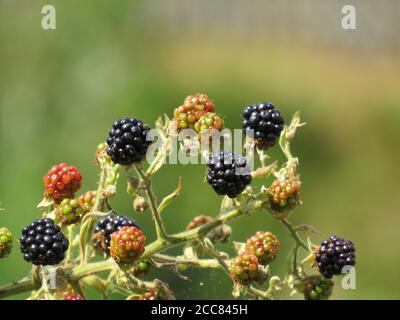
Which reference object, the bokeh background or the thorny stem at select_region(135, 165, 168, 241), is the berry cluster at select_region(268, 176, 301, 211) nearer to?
the thorny stem at select_region(135, 165, 168, 241)

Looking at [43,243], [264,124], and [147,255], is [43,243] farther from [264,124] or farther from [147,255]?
[264,124]

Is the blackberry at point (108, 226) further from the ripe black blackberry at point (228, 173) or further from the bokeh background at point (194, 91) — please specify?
the bokeh background at point (194, 91)

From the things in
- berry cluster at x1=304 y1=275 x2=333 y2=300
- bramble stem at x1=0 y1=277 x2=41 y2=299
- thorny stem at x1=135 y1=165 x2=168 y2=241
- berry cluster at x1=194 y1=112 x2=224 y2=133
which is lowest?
berry cluster at x1=304 y1=275 x2=333 y2=300

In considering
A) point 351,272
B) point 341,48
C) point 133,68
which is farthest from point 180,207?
point 341,48

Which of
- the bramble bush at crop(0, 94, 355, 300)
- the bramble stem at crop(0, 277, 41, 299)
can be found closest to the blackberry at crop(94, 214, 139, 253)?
the bramble bush at crop(0, 94, 355, 300)

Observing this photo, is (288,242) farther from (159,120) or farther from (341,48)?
(341,48)

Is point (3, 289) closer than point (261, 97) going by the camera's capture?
Yes
